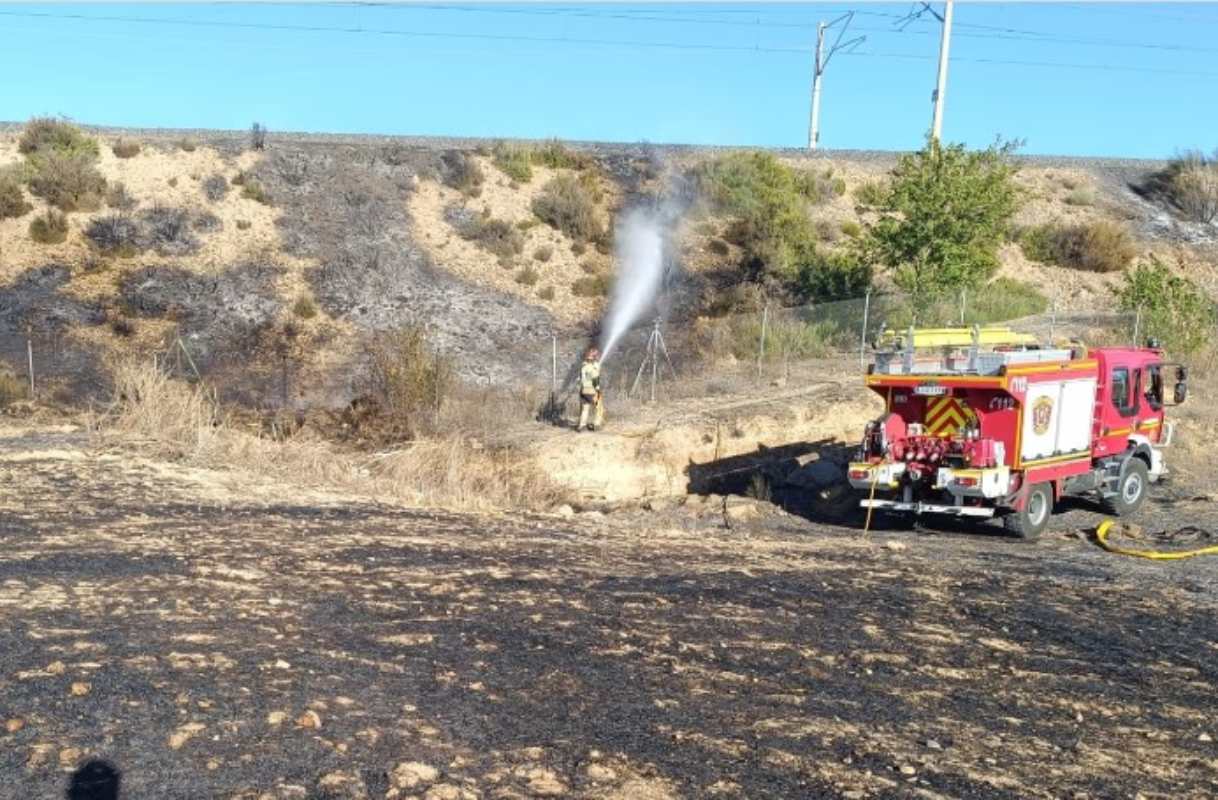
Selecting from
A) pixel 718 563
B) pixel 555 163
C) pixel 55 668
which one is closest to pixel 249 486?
pixel 718 563

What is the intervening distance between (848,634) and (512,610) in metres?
2.52

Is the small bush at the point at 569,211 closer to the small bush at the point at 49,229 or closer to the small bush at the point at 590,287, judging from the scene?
the small bush at the point at 590,287

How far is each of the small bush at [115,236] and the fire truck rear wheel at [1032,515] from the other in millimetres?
29598

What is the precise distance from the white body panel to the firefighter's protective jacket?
26.6 ft

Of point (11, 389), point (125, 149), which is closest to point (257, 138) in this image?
point (125, 149)

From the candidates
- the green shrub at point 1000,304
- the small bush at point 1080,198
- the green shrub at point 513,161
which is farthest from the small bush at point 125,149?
the small bush at point 1080,198

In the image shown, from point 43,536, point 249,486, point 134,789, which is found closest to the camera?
point 134,789

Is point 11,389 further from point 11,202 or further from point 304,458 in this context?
point 11,202

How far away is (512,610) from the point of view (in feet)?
30.8

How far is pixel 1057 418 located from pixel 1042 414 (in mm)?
490

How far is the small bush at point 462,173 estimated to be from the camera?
45875mm

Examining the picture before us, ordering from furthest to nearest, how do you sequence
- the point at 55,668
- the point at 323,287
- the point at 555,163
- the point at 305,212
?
1. the point at 555,163
2. the point at 305,212
3. the point at 323,287
4. the point at 55,668

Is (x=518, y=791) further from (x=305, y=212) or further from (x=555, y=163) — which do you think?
(x=555, y=163)

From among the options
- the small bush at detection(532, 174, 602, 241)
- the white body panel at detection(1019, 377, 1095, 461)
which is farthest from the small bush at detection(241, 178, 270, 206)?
the white body panel at detection(1019, 377, 1095, 461)
